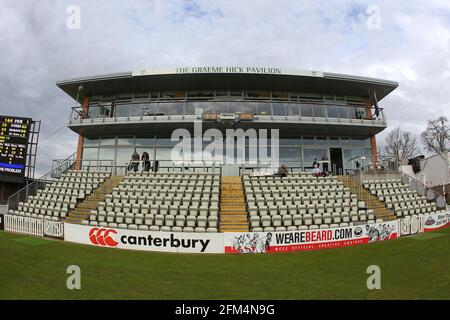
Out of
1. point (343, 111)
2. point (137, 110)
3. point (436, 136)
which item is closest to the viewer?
point (137, 110)

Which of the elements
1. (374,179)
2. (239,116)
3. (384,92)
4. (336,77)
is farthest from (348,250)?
(384,92)

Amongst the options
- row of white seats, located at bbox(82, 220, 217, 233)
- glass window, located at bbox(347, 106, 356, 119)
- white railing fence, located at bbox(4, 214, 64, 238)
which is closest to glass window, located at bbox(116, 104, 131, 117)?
white railing fence, located at bbox(4, 214, 64, 238)

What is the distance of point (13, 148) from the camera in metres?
23.8

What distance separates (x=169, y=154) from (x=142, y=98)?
5.09 metres

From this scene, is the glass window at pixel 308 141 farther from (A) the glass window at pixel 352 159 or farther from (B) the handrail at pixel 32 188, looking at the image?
(B) the handrail at pixel 32 188

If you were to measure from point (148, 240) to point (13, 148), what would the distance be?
14170 millimetres

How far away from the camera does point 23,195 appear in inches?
924

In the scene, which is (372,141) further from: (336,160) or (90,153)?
(90,153)

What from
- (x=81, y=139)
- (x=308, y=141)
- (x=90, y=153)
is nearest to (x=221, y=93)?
(x=308, y=141)

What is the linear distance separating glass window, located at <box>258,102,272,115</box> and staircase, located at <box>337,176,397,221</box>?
23.6ft

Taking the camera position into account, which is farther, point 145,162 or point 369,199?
point 145,162

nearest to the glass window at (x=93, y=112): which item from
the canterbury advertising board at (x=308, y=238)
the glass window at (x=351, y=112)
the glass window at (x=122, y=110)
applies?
the glass window at (x=122, y=110)
